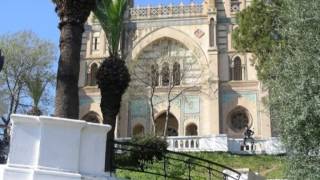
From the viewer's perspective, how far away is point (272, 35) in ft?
78.2

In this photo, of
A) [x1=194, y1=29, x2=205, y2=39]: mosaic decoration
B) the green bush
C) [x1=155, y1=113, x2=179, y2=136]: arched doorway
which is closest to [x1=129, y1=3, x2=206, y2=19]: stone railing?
[x1=194, y1=29, x2=205, y2=39]: mosaic decoration

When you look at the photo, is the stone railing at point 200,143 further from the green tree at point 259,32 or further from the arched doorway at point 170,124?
the arched doorway at point 170,124

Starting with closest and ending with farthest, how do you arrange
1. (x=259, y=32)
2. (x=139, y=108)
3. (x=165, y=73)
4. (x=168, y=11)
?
(x=259, y=32) → (x=165, y=73) → (x=139, y=108) → (x=168, y=11)

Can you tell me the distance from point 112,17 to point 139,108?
77.4ft

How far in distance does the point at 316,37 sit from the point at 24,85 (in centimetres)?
2662

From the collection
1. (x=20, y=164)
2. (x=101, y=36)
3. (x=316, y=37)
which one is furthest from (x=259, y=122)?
(x=20, y=164)

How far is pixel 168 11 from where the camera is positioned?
42562 millimetres

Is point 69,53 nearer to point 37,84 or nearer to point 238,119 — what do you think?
point 37,84

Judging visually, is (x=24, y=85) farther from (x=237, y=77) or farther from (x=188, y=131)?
(x=237, y=77)

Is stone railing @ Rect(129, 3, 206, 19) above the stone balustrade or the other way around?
above

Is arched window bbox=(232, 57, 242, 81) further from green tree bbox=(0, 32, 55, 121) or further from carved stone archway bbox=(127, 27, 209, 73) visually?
green tree bbox=(0, 32, 55, 121)

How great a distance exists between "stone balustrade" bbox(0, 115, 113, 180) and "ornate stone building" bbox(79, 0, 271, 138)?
91.6 feet

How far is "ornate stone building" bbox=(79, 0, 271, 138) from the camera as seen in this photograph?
38875 mm

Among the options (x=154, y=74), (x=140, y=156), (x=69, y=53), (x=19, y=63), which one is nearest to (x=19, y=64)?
(x=19, y=63)
